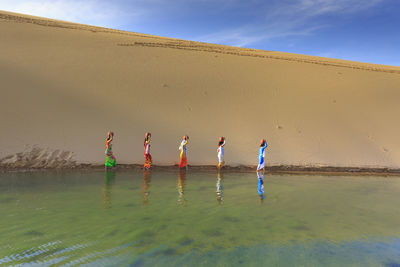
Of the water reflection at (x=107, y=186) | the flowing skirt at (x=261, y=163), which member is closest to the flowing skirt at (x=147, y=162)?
the water reflection at (x=107, y=186)

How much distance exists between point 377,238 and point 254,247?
6.50ft

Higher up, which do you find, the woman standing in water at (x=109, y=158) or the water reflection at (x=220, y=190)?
the woman standing in water at (x=109, y=158)

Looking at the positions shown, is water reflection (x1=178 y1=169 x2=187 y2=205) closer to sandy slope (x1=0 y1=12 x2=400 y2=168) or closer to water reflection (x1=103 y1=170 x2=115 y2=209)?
water reflection (x1=103 y1=170 x2=115 y2=209)

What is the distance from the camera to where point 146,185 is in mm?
8039

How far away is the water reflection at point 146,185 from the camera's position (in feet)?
20.8

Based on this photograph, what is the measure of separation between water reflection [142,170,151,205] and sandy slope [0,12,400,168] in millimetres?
1727

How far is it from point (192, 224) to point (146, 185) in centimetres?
352

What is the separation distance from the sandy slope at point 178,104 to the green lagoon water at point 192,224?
4.31m

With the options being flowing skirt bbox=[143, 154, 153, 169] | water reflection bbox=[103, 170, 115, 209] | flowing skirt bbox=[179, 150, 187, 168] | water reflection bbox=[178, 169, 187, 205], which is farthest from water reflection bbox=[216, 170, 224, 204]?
flowing skirt bbox=[143, 154, 153, 169]

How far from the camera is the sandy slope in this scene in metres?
12.5

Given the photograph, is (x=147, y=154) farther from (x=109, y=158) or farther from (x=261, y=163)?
(x=261, y=163)

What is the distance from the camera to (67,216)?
4980mm

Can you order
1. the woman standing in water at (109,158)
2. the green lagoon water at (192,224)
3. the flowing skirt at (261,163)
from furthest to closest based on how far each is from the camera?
1. the flowing skirt at (261,163)
2. the woman standing in water at (109,158)
3. the green lagoon water at (192,224)

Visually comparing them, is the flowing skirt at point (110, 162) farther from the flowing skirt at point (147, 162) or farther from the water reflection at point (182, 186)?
the water reflection at point (182, 186)
